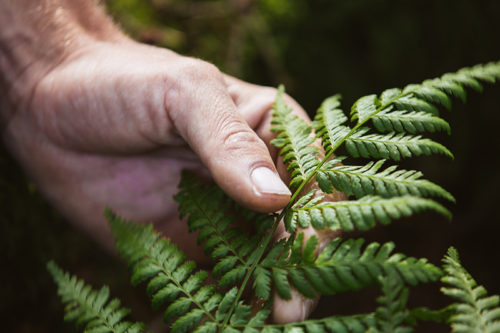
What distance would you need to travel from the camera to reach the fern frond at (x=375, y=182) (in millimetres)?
1115

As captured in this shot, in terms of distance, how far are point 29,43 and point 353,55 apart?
2.78 metres

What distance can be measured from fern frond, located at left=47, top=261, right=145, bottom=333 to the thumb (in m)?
0.61

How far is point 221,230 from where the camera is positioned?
140 centimetres

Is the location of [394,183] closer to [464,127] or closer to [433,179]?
[464,127]

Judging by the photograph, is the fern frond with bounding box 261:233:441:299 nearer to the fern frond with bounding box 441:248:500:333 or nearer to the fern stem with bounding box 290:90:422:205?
the fern frond with bounding box 441:248:500:333

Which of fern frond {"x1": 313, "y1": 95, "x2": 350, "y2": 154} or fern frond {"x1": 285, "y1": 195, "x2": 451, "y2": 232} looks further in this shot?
fern frond {"x1": 313, "y1": 95, "x2": 350, "y2": 154}

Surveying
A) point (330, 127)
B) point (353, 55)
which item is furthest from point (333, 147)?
point (353, 55)

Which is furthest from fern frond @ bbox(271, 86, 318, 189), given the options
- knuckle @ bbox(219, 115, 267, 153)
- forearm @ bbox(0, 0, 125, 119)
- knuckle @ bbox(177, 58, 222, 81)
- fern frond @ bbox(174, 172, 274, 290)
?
forearm @ bbox(0, 0, 125, 119)

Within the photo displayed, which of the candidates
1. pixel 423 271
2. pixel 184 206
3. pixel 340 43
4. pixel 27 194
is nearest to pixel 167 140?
pixel 184 206

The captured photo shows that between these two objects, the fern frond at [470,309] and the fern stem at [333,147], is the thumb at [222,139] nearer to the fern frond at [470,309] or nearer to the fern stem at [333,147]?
the fern stem at [333,147]

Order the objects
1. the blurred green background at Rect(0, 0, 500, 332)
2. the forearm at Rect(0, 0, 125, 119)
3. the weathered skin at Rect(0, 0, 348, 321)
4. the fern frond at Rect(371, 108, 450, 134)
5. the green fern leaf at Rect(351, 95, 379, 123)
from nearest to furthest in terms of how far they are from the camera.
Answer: the fern frond at Rect(371, 108, 450, 134), the green fern leaf at Rect(351, 95, 379, 123), the weathered skin at Rect(0, 0, 348, 321), the forearm at Rect(0, 0, 125, 119), the blurred green background at Rect(0, 0, 500, 332)

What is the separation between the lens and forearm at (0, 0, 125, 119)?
2221 mm

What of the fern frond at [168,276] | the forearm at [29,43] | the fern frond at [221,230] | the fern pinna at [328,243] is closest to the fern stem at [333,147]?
the fern pinna at [328,243]

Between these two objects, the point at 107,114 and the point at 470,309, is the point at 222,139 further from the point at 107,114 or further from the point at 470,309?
the point at 470,309
